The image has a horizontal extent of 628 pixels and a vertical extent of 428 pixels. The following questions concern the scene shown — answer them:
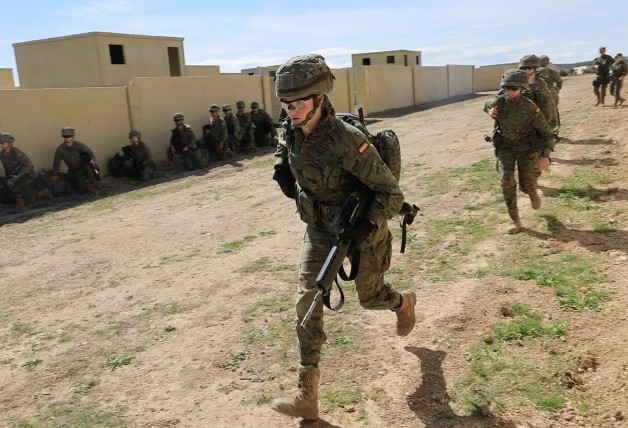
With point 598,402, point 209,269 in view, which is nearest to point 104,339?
point 209,269

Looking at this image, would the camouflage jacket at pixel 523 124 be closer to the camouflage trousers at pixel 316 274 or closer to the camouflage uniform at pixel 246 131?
the camouflage trousers at pixel 316 274

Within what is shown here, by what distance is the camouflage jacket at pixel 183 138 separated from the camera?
43.5 ft

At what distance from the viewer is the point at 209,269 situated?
5.89m

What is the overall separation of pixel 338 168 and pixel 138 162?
33.4 feet

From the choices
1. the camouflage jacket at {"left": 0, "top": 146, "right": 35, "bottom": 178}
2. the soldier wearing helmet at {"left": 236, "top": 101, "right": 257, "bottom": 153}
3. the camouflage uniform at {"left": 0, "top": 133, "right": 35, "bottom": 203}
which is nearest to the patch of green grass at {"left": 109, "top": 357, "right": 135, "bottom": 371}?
the camouflage uniform at {"left": 0, "top": 133, "right": 35, "bottom": 203}

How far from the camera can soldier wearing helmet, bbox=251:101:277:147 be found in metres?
15.8

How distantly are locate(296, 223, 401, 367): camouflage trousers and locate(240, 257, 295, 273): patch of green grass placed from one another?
2.41 meters

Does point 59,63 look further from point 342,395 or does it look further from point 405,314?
point 342,395

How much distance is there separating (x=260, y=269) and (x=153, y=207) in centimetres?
433

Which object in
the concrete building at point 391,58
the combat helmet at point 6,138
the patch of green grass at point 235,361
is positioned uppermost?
the concrete building at point 391,58

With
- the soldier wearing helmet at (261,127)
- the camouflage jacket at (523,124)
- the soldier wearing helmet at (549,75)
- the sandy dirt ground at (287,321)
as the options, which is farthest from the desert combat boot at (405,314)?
the soldier wearing helmet at (261,127)

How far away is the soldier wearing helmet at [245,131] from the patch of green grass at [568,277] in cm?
1101

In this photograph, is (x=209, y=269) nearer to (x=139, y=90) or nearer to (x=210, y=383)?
(x=210, y=383)

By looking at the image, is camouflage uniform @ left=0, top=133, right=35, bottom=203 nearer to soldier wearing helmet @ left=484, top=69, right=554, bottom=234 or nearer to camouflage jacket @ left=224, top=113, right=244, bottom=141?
camouflage jacket @ left=224, top=113, right=244, bottom=141
